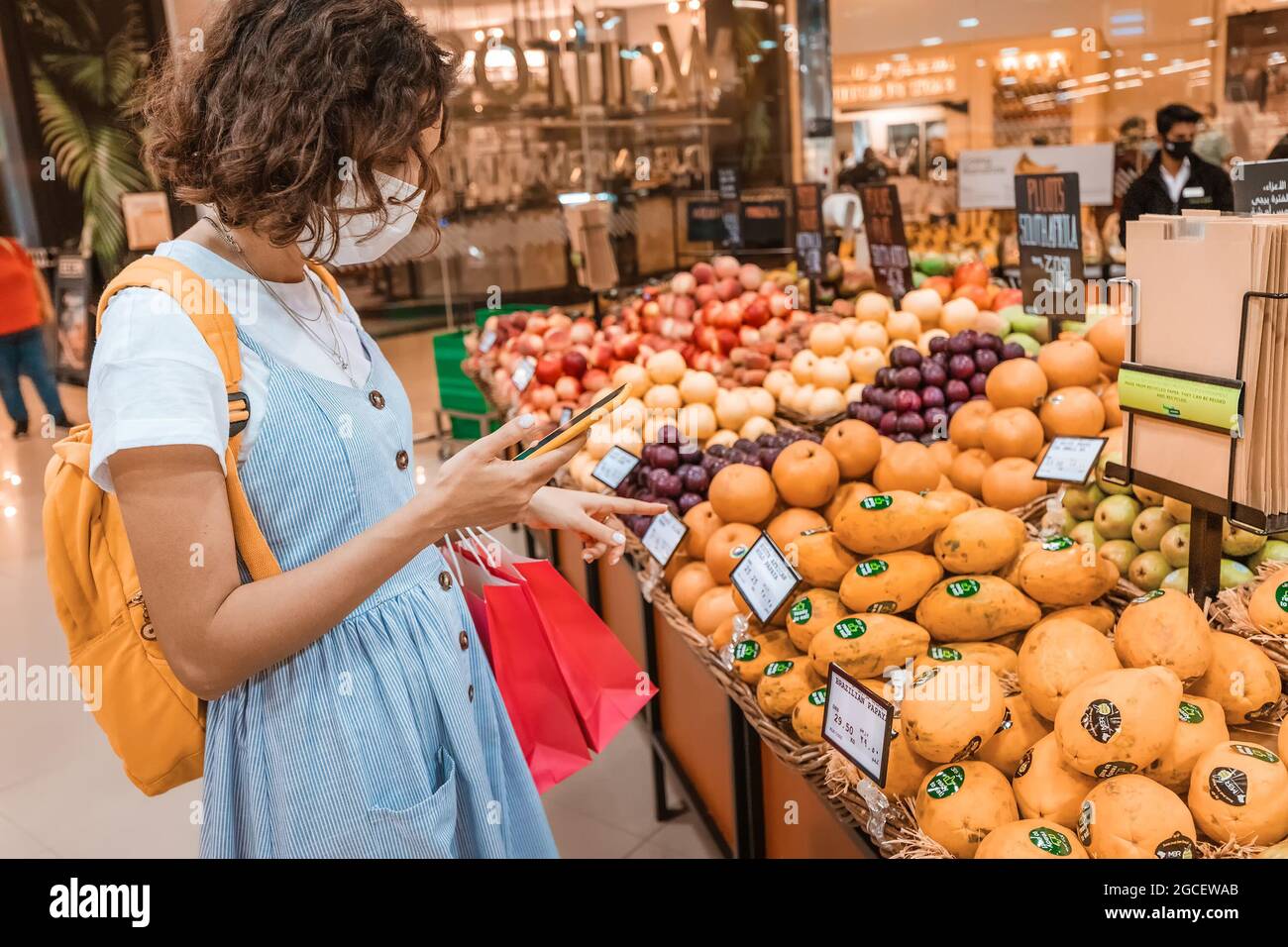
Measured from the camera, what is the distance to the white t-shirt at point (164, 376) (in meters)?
0.98

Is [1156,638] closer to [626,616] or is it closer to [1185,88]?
[626,616]

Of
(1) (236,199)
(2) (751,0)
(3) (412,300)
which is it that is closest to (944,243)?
(2) (751,0)

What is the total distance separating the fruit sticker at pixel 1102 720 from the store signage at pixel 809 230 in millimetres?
3603

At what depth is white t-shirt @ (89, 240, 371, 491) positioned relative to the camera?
98 centimetres

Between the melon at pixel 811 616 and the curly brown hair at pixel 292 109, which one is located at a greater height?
the curly brown hair at pixel 292 109

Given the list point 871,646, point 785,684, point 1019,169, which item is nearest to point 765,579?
point 785,684

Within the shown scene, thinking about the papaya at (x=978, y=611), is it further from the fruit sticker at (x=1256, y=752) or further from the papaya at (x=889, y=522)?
the fruit sticker at (x=1256, y=752)

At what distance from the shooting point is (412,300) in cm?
1070

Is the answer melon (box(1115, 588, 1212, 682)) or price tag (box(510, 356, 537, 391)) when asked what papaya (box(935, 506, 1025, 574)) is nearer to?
melon (box(1115, 588, 1212, 682))

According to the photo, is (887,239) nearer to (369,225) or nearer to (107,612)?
(369,225)

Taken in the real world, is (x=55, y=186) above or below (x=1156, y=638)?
above

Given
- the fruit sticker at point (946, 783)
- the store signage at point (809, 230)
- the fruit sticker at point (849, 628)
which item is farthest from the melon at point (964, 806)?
the store signage at point (809, 230)

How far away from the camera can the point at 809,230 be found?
4.77 metres
